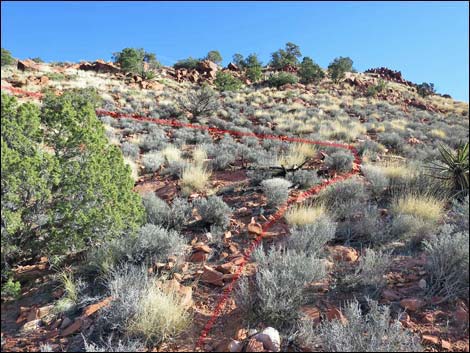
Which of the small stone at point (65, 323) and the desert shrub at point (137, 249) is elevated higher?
the desert shrub at point (137, 249)

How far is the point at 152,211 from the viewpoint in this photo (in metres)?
5.29

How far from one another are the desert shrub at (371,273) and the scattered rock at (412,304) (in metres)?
0.28

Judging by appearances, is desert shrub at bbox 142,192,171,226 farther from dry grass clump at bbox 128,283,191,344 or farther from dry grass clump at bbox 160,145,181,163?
dry grass clump at bbox 160,145,181,163

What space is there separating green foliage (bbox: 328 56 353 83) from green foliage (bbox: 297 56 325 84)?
4.14 ft

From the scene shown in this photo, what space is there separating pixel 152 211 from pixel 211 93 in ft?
42.2

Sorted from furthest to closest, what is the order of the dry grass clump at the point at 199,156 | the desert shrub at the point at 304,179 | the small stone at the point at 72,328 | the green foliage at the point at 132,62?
the green foliage at the point at 132,62, the dry grass clump at the point at 199,156, the desert shrub at the point at 304,179, the small stone at the point at 72,328

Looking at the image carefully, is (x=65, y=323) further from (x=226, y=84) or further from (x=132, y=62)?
(x=132, y=62)

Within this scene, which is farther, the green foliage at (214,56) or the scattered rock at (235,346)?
the green foliage at (214,56)

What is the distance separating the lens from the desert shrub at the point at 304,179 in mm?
6773

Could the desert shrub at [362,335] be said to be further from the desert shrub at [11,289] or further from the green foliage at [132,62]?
the green foliage at [132,62]

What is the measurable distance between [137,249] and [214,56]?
47068mm

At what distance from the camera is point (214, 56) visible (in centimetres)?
4747

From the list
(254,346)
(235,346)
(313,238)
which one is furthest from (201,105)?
(254,346)

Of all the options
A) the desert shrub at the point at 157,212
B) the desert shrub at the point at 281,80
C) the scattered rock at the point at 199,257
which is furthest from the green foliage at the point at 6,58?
the scattered rock at the point at 199,257
